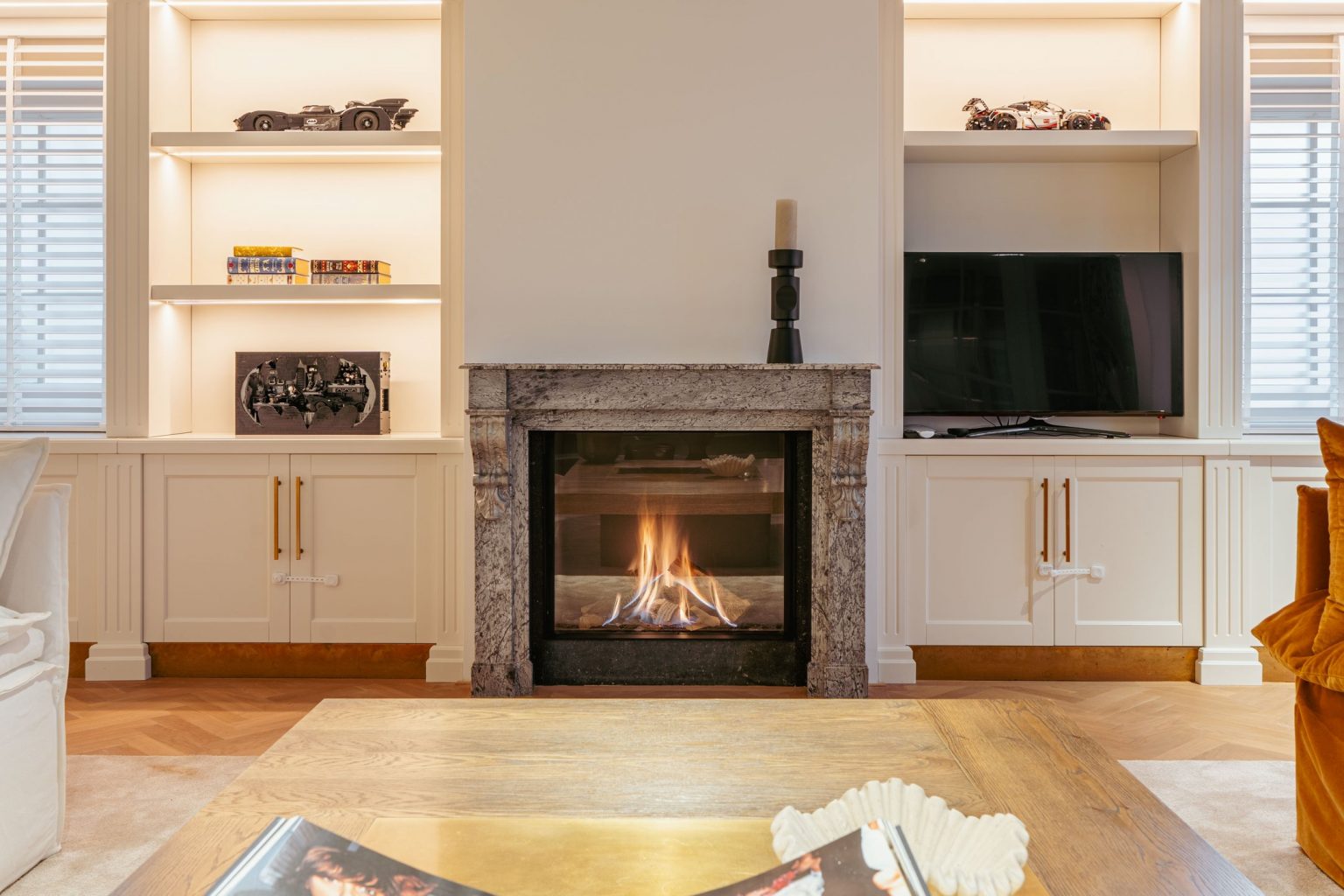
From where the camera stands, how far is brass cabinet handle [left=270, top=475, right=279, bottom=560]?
345 centimetres

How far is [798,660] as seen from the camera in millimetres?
3334

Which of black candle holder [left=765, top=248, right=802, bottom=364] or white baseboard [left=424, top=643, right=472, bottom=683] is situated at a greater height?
black candle holder [left=765, top=248, right=802, bottom=364]

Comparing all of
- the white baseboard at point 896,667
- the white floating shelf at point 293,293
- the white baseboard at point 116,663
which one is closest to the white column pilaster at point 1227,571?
the white baseboard at point 896,667

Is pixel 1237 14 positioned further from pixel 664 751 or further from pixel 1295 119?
pixel 664 751

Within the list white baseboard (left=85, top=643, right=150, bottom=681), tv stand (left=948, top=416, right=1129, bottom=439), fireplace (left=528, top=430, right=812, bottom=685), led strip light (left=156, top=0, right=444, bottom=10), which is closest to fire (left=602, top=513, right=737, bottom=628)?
fireplace (left=528, top=430, right=812, bottom=685)

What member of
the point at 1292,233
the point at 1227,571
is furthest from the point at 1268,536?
the point at 1292,233

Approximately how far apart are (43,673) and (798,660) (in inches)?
87.0

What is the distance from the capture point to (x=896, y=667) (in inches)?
135

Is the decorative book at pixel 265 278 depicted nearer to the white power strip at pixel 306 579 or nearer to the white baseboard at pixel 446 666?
the white power strip at pixel 306 579

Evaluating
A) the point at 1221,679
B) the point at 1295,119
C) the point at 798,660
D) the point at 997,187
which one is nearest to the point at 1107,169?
the point at 997,187

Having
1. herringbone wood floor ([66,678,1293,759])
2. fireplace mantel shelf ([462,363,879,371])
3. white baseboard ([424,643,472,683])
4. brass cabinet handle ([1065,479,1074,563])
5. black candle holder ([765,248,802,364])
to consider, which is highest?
black candle holder ([765,248,802,364])

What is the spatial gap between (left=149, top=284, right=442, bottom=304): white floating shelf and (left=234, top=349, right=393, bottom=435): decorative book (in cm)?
26

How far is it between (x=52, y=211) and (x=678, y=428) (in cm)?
269

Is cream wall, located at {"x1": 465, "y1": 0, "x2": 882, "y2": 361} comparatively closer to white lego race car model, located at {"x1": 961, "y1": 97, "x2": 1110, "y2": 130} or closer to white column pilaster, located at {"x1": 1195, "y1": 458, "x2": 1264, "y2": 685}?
white lego race car model, located at {"x1": 961, "y1": 97, "x2": 1110, "y2": 130}
